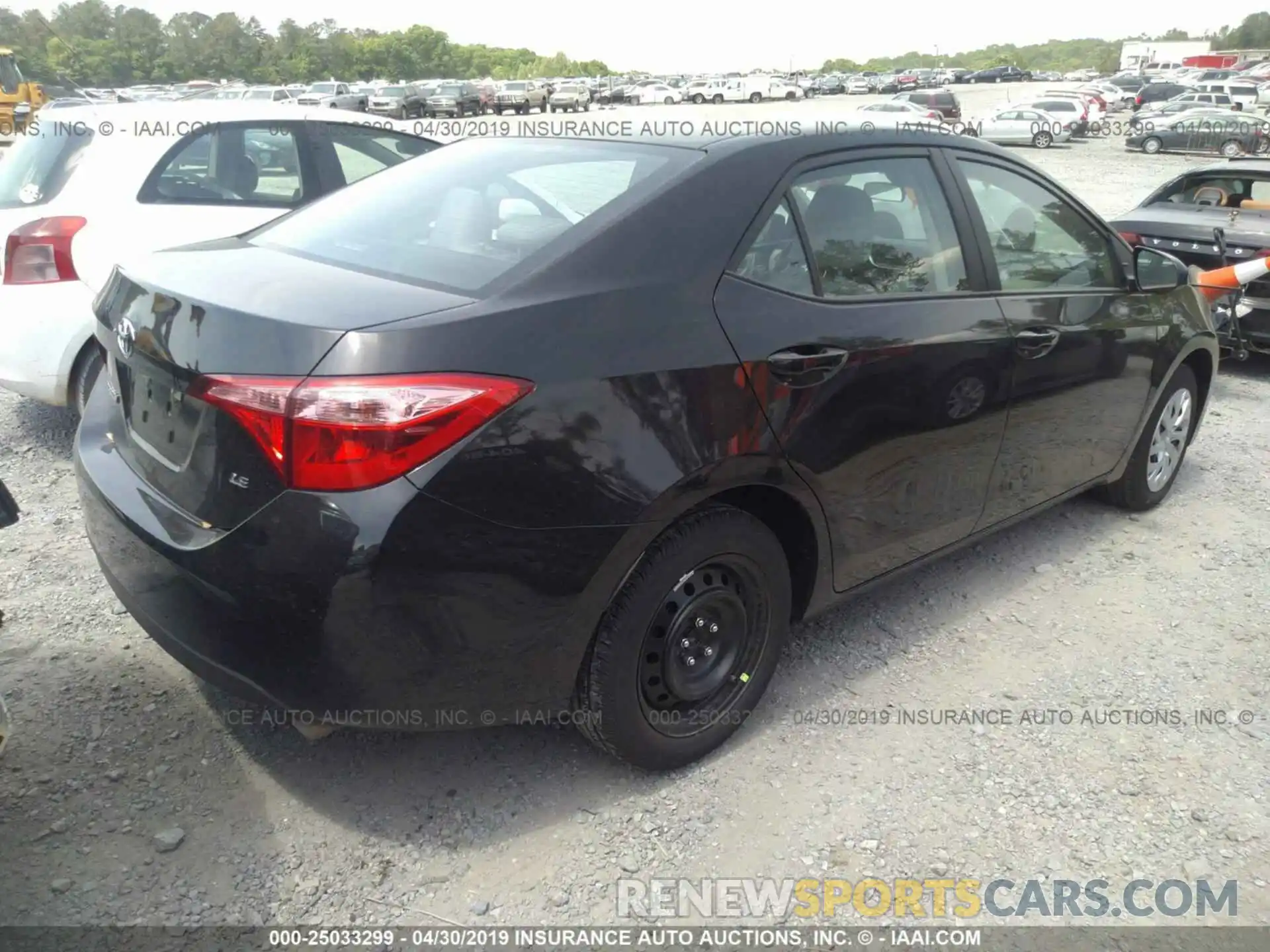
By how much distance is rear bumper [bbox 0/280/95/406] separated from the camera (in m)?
4.50

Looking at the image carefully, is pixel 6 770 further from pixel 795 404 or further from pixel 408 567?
pixel 795 404

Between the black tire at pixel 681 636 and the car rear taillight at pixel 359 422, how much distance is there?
64 cm

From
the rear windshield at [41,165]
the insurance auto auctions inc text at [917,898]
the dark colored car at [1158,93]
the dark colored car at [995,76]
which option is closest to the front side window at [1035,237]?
the insurance auto auctions inc text at [917,898]

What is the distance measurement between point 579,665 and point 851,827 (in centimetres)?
87

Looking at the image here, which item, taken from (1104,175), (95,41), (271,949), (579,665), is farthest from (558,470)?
(95,41)

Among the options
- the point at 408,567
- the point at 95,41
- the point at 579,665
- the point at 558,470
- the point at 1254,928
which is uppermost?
the point at 95,41

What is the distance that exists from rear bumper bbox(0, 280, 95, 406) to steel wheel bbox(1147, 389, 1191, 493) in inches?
191

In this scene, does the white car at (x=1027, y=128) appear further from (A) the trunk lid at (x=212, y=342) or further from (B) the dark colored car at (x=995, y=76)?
(B) the dark colored car at (x=995, y=76)

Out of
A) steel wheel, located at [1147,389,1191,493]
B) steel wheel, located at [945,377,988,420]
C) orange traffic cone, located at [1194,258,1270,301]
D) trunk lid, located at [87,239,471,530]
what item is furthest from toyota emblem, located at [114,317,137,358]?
orange traffic cone, located at [1194,258,1270,301]

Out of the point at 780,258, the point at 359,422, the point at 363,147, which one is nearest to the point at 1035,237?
the point at 780,258

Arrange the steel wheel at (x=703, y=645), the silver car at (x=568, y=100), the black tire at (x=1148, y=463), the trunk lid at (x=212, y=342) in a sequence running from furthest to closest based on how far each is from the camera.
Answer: the silver car at (x=568, y=100), the black tire at (x=1148, y=463), the steel wheel at (x=703, y=645), the trunk lid at (x=212, y=342)

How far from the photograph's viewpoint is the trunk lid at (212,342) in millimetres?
2119

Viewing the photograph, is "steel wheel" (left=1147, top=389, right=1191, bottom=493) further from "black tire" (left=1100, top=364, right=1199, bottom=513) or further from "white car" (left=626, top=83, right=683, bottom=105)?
"white car" (left=626, top=83, right=683, bottom=105)

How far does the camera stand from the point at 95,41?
86062 millimetres
